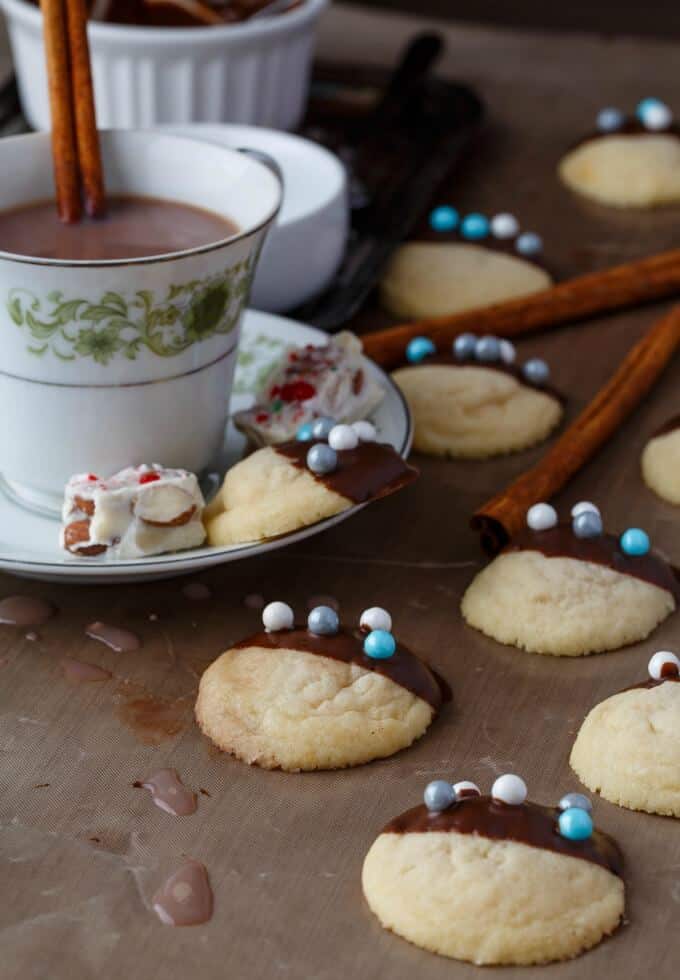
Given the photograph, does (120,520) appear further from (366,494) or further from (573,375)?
(573,375)

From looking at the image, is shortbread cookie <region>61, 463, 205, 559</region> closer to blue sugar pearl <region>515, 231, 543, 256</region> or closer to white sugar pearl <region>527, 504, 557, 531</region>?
white sugar pearl <region>527, 504, 557, 531</region>

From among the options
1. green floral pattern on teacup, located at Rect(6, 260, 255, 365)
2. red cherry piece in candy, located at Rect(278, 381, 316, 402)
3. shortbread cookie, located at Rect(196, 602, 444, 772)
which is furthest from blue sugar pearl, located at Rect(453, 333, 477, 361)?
shortbread cookie, located at Rect(196, 602, 444, 772)

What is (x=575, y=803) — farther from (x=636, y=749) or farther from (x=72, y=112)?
(x=72, y=112)

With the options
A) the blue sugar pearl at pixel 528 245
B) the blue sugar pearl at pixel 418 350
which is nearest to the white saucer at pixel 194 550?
the blue sugar pearl at pixel 418 350

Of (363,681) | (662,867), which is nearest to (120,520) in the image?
(363,681)

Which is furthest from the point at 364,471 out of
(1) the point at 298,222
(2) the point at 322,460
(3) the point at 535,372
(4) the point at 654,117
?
(4) the point at 654,117

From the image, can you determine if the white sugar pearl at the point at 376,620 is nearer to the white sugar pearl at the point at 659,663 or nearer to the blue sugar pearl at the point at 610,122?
the white sugar pearl at the point at 659,663
